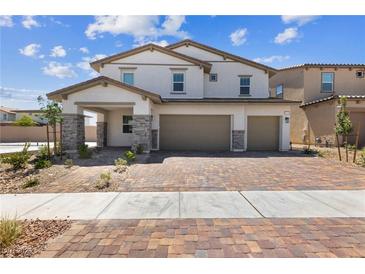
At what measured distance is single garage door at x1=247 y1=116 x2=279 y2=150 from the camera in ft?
56.7

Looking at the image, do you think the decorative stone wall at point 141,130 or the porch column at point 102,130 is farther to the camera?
the porch column at point 102,130

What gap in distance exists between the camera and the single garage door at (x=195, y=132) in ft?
55.8

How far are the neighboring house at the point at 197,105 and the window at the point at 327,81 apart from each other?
618 centimetres

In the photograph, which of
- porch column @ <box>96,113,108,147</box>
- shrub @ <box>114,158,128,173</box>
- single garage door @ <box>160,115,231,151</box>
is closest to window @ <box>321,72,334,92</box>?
single garage door @ <box>160,115,231,151</box>

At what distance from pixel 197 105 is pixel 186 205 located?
11.4m

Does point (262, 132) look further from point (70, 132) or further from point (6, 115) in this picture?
point (6, 115)

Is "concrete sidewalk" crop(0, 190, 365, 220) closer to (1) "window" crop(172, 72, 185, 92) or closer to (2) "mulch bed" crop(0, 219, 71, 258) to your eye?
(2) "mulch bed" crop(0, 219, 71, 258)

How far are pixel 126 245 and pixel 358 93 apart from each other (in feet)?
84.0

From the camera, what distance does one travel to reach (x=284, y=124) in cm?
1702

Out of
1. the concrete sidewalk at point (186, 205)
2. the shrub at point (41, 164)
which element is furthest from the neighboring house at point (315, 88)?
the shrub at point (41, 164)

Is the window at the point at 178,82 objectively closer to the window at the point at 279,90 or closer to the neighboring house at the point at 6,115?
the window at the point at 279,90

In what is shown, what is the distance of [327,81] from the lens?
22250 millimetres

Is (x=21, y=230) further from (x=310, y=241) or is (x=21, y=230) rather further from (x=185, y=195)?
(x=310, y=241)

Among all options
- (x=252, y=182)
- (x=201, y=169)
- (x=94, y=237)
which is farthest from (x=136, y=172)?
(x=94, y=237)
